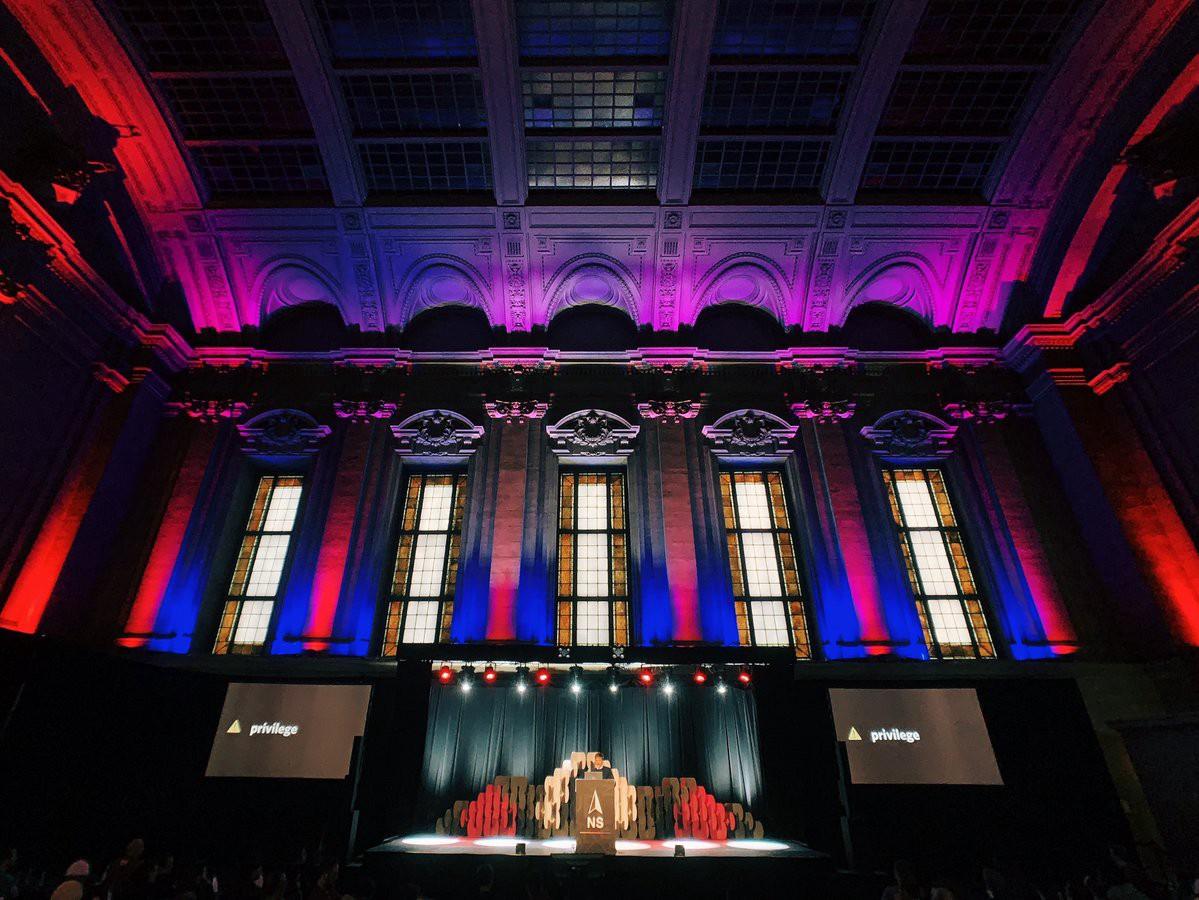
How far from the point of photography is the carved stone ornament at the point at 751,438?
13023 millimetres

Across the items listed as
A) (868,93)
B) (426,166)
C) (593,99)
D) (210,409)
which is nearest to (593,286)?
(593,99)

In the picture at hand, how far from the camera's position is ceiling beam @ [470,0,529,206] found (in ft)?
34.1

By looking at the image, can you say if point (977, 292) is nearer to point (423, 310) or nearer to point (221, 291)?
point (423, 310)

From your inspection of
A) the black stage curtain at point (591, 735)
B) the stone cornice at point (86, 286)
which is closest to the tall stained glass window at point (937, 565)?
the black stage curtain at point (591, 735)

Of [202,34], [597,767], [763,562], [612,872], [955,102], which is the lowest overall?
[612,872]

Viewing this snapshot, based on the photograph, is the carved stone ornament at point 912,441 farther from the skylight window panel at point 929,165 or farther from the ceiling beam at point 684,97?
the ceiling beam at point 684,97

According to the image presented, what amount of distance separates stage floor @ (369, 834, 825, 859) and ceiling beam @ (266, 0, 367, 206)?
1162cm

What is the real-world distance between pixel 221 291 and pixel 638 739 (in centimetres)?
1275

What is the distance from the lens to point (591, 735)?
1023cm

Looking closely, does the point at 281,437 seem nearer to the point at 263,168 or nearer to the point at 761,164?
the point at 263,168

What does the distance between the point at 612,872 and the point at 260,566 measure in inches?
339

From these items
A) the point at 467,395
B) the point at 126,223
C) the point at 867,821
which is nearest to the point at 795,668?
the point at 867,821

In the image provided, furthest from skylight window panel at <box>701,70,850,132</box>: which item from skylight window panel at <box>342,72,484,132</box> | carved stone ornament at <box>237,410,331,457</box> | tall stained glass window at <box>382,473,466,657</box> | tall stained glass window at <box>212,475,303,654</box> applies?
tall stained glass window at <box>212,475,303,654</box>

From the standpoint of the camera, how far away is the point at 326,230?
1316 cm
